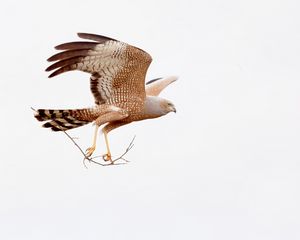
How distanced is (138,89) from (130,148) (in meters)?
3.02

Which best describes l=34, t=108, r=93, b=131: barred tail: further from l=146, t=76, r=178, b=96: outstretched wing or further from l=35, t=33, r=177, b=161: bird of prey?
l=146, t=76, r=178, b=96: outstretched wing

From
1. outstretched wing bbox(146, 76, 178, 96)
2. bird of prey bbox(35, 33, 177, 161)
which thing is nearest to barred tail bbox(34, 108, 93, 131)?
bird of prey bbox(35, 33, 177, 161)

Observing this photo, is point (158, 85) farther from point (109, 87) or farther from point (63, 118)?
point (63, 118)

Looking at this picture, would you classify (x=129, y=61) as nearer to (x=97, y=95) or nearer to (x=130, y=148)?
(x=97, y=95)

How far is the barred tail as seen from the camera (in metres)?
22.0

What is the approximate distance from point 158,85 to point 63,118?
3.66 metres

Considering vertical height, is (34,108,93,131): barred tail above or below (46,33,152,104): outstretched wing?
below

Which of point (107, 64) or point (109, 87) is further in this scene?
point (109, 87)

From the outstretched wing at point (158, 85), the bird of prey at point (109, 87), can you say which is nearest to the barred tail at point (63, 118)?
the bird of prey at point (109, 87)

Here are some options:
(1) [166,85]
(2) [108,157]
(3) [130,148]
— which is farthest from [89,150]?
(1) [166,85]

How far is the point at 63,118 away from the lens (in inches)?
876

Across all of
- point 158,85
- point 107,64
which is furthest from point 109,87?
point 158,85

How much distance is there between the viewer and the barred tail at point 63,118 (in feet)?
72.3

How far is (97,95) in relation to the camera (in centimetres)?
2261
